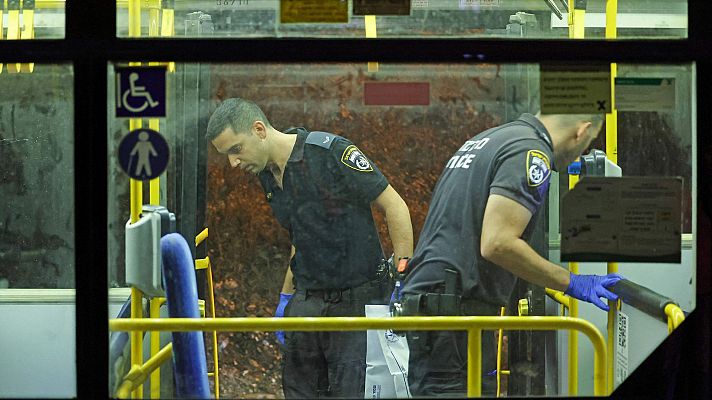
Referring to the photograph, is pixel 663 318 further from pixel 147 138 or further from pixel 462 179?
pixel 147 138

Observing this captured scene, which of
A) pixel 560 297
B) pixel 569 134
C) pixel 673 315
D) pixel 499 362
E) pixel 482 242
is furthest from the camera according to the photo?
pixel 499 362

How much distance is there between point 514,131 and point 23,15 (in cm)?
182

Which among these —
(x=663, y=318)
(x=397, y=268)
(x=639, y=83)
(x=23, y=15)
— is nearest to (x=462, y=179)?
(x=397, y=268)

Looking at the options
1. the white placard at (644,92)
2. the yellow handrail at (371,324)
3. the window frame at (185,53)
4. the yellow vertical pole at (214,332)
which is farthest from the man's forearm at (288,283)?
the white placard at (644,92)

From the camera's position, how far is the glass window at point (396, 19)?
2.40m

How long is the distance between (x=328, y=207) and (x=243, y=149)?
422mm

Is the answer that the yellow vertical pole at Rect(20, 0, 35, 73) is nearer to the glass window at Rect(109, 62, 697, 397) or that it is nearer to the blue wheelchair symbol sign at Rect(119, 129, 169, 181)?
the glass window at Rect(109, 62, 697, 397)

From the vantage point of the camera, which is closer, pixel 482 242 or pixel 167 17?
pixel 482 242

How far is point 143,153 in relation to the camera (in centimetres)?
234

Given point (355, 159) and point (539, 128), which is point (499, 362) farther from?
point (539, 128)

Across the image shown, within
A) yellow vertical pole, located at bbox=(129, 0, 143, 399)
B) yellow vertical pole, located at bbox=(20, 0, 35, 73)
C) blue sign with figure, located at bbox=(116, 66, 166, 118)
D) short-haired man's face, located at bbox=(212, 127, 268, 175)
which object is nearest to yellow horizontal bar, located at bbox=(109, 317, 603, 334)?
yellow vertical pole, located at bbox=(129, 0, 143, 399)

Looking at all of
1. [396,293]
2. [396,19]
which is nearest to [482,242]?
[396,293]

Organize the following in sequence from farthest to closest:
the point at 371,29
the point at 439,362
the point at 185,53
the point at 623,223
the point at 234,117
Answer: the point at 234,117 < the point at 439,362 < the point at 371,29 < the point at 623,223 < the point at 185,53

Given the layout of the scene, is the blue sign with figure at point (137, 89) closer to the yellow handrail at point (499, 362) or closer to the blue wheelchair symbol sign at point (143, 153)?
the blue wheelchair symbol sign at point (143, 153)
